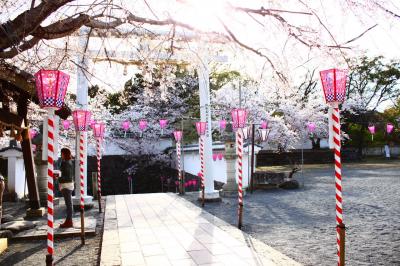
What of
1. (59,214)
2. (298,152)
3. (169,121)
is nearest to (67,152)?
(59,214)

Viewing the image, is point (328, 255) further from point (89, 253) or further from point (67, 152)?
point (67, 152)

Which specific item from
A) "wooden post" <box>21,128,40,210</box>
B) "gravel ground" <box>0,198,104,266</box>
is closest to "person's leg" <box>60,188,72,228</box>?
"gravel ground" <box>0,198,104,266</box>

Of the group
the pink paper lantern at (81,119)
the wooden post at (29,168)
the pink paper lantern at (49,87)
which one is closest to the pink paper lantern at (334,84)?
the pink paper lantern at (49,87)

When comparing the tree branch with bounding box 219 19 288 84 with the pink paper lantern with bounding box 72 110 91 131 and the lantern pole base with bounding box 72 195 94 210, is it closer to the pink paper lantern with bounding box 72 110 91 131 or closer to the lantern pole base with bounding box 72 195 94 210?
the pink paper lantern with bounding box 72 110 91 131

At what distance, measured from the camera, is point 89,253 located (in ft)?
22.4

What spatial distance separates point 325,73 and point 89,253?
5149 mm

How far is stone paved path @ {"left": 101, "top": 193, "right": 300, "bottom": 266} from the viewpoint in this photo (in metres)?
5.82

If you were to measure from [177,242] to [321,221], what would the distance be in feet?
12.7

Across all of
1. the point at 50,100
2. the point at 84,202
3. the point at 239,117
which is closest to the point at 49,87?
the point at 50,100

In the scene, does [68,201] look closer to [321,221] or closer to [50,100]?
[50,100]

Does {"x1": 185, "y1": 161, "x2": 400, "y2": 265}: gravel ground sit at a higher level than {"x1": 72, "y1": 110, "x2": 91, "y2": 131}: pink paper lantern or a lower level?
lower

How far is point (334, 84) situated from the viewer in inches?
198

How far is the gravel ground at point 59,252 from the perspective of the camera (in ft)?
20.7

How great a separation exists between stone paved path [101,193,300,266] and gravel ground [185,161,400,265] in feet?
1.80
